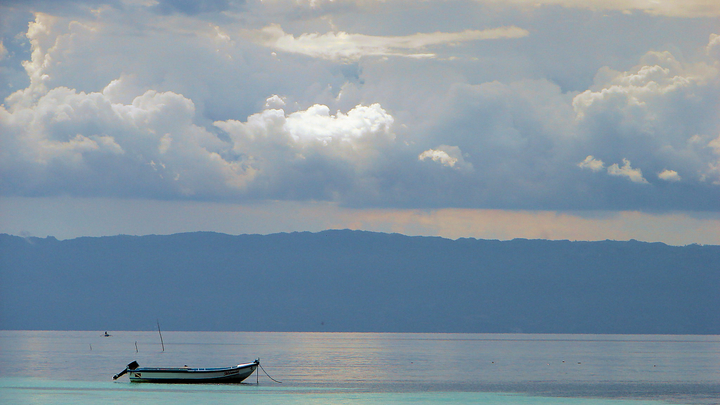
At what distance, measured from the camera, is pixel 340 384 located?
11175 centimetres

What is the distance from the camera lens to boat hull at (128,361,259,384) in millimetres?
106188

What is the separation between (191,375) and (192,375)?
12 cm

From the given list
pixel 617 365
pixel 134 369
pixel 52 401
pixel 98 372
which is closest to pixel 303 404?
pixel 52 401

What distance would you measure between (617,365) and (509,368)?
25.4 meters

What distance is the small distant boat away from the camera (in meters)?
106

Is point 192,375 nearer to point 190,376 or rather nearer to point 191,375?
point 191,375

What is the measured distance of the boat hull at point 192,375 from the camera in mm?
106188

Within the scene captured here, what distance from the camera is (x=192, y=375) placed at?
351 ft

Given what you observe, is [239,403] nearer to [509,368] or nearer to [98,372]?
[98,372]

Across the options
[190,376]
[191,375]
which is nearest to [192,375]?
[191,375]

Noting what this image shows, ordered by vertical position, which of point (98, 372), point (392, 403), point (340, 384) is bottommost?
point (392, 403)

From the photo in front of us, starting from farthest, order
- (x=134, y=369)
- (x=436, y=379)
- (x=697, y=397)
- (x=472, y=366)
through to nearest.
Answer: (x=472, y=366) < (x=436, y=379) < (x=134, y=369) < (x=697, y=397)

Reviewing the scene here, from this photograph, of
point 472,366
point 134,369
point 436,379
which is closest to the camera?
point 134,369

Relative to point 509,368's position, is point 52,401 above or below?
below
